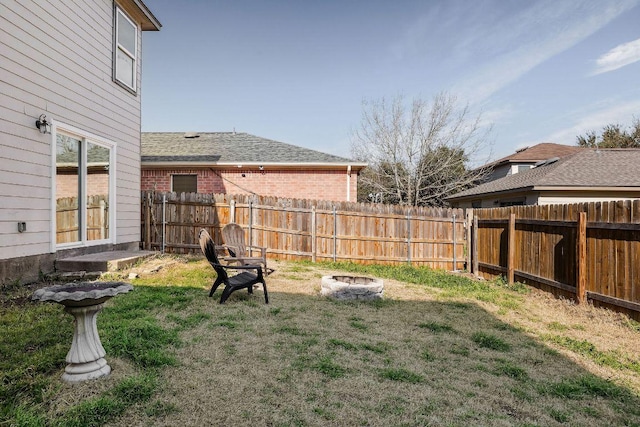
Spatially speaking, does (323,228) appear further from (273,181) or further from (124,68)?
(124,68)

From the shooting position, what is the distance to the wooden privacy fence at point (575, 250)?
17.5 ft

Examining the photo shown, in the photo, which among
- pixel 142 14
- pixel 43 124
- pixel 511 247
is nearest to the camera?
pixel 43 124

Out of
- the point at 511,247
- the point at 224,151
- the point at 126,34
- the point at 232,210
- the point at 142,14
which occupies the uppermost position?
the point at 142,14

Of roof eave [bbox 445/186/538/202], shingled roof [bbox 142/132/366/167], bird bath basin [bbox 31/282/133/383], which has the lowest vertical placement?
bird bath basin [bbox 31/282/133/383]

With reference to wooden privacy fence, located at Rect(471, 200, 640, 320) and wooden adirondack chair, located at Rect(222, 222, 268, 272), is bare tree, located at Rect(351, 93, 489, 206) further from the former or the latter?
wooden adirondack chair, located at Rect(222, 222, 268, 272)

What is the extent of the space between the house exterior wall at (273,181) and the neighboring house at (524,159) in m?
13.3

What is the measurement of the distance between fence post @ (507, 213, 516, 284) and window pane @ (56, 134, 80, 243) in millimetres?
Answer: 9096

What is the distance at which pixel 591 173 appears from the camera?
556 inches

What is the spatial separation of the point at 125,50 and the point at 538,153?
76.9 feet

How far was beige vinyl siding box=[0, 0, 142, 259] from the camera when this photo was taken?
536cm

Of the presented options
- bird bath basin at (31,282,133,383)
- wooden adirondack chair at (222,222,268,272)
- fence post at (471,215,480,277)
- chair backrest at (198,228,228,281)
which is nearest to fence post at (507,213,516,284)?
fence post at (471,215,480,277)

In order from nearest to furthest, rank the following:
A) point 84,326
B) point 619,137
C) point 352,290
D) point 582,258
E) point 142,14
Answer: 1. point 84,326
2. point 582,258
3. point 352,290
4. point 142,14
5. point 619,137

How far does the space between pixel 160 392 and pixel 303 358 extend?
4.57 feet

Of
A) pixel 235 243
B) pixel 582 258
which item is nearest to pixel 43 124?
pixel 235 243
